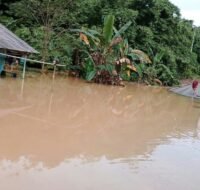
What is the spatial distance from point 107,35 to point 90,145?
13.5 meters

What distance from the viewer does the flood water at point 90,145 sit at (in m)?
6.22

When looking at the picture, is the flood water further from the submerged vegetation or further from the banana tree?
the submerged vegetation

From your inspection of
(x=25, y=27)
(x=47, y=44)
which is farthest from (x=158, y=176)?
(x=25, y=27)

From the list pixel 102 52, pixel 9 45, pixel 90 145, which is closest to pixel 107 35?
pixel 102 52

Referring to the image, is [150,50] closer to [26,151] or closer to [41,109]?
[41,109]

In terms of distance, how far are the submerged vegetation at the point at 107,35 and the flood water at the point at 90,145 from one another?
7.57 metres

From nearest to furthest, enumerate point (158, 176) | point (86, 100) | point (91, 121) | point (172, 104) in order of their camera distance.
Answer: point (158, 176)
point (91, 121)
point (86, 100)
point (172, 104)

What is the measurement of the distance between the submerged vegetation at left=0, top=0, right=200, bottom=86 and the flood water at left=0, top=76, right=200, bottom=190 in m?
7.57

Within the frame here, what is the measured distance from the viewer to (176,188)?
6.43 m

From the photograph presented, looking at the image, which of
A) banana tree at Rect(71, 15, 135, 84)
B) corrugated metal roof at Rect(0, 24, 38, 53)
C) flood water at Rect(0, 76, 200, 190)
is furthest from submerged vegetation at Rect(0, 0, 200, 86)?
flood water at Rect(0, 76, 200, 190)

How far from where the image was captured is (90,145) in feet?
27.7

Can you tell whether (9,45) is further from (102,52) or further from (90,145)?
(90,145)

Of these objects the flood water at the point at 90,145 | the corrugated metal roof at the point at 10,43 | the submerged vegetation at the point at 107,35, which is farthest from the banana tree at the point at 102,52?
the flood water at the point at 90,145

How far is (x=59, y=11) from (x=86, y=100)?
10271 millimetres
